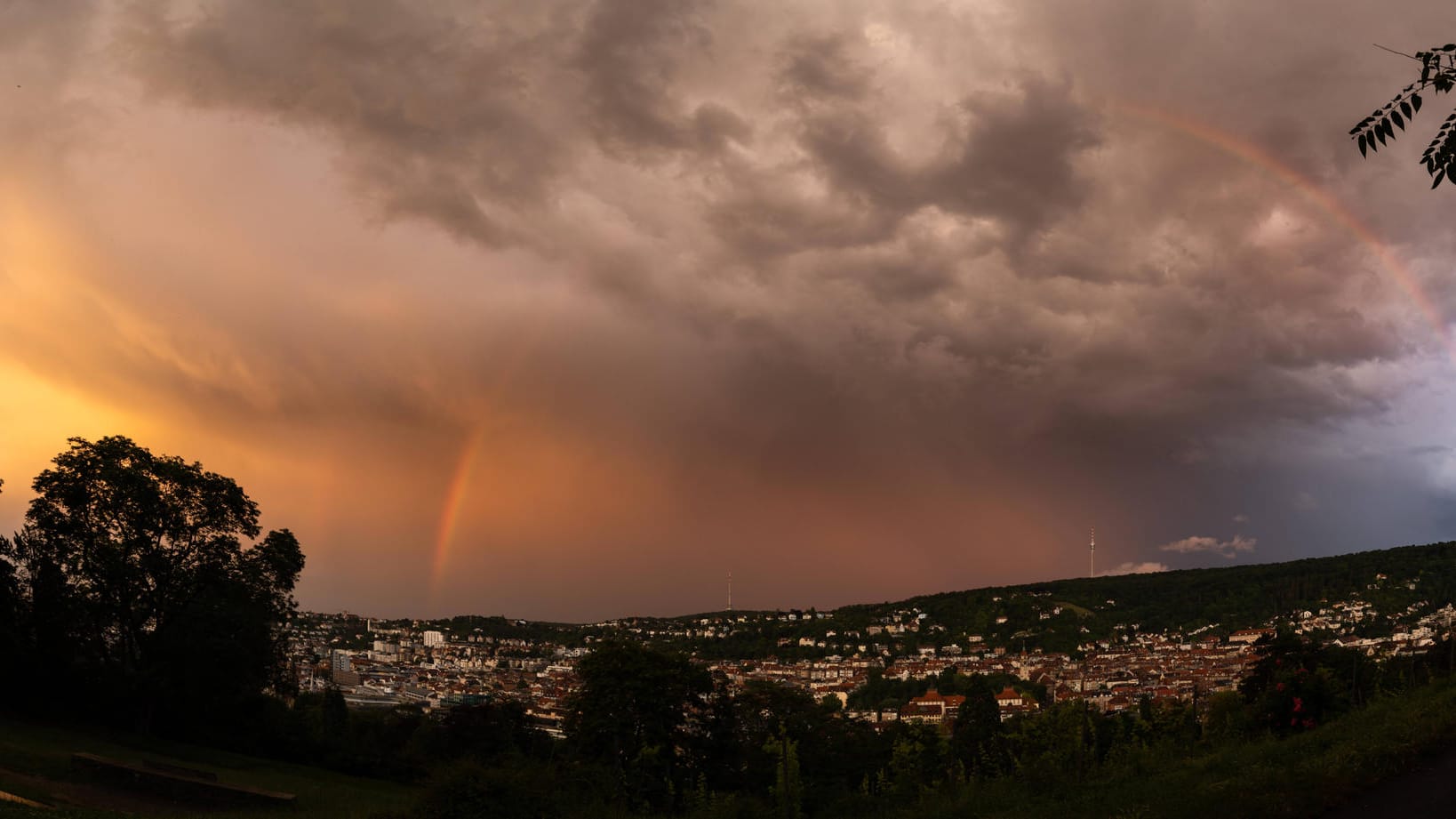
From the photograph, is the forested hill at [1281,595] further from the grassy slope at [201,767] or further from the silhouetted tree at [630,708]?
the grassy slope at [201,767]

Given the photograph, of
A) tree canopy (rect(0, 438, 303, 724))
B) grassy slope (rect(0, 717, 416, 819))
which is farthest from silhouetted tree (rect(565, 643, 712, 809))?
tree canopy (rect(0, 438, 303, 724))

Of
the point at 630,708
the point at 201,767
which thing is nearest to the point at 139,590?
the point at 201,767

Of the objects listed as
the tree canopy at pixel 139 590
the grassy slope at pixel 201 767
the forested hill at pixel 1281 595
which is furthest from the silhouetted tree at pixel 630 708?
the forested hill at pixel 1281 595

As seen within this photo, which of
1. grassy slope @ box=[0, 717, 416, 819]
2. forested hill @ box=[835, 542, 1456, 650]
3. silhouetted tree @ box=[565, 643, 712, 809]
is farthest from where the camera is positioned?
forested hill @ box=[835, 542, 1456, 650]

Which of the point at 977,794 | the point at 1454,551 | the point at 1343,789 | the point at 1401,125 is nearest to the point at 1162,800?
the point at 1343,789

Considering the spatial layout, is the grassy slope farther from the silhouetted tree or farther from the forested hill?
the forested hill

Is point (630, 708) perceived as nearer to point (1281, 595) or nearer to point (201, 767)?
point (201, 767)
